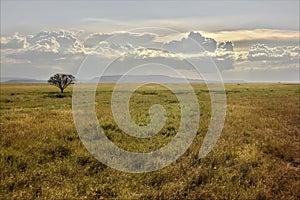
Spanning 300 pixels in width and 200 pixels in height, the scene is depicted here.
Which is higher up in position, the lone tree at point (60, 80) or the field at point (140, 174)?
the lone tree at point (60, 80)

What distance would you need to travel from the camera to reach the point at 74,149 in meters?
11.0

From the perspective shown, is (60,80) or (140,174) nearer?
(140,174)

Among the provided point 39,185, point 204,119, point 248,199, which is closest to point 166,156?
point 248,199

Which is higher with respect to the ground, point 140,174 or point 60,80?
point 60,80

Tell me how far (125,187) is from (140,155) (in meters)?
2.53

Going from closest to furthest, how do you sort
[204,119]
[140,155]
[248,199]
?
[248,199] → [140,155] → [204,119]

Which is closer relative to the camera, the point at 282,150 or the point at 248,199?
the point at 248,199

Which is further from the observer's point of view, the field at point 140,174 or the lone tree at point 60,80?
the lone tree at point 60,80

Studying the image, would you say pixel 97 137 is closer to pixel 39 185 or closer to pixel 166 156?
pixel 166 156

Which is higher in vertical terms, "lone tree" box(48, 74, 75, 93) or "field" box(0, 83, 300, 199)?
"lone tree" box(48, 74, 75, 93)

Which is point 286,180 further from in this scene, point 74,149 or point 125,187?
point 74,149

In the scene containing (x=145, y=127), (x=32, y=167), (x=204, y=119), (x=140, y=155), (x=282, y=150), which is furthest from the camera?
(x=204, y=119)

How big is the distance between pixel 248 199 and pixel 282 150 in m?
5.52

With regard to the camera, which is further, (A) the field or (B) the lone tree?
(B) the lone tree
